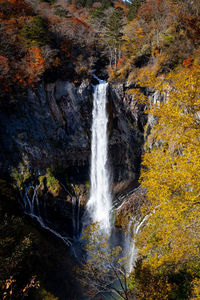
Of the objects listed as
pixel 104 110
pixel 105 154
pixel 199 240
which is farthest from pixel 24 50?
pixel 199 240

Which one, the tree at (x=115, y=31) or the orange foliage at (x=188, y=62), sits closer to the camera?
the orange foliage at (x=188, y=62)

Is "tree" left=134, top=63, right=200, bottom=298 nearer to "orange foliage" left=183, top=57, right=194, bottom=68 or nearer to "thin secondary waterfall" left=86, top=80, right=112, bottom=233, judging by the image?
"thin secondary waterfall" left=86, top=80, right=112, bottom=233

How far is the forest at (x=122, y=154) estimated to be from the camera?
5613mm

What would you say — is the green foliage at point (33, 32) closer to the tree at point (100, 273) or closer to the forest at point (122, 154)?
the forest at point (122, 154)

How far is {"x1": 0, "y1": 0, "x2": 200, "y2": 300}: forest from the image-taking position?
5.61m

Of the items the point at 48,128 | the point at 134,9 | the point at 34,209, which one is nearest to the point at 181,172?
the point at 34,209

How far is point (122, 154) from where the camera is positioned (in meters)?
17.0

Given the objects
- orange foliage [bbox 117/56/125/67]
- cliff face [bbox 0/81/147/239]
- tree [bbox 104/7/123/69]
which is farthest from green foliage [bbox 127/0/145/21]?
cliff face [bbox 0/81/147/239]

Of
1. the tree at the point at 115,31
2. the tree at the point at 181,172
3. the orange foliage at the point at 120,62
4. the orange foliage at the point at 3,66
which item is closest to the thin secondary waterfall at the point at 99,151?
the orange foliage at the point at 120,62

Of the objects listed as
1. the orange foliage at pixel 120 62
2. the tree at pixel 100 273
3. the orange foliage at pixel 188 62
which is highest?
the orange foliage at pixel 120 62

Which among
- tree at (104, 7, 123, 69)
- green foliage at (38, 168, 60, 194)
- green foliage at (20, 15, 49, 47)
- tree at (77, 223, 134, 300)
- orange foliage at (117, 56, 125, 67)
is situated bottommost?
tree at (77, 223, 134, 300)

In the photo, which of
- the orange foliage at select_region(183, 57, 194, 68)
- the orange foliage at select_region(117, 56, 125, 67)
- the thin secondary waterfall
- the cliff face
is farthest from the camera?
the orange foliage at select_region(117, 56, 125, 67)

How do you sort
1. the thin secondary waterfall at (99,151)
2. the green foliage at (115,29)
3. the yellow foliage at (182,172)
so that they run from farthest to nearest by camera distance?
the green foliage at (115,29), the thin secondary waterfall at (99,151), the yellow foliage at (182,172)

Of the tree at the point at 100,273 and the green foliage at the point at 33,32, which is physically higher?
the green foliage at the point at 33,32
